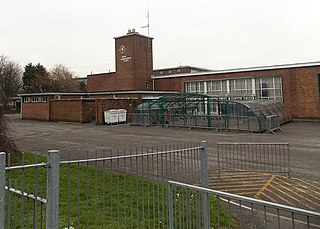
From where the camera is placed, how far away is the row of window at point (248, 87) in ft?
101

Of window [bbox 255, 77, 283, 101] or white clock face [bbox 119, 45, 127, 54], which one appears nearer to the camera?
window [bbox 255, 77, 283, 101]

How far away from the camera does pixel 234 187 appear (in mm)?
7039

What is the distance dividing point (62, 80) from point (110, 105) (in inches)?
1240

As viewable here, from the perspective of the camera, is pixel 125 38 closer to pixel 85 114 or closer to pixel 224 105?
pixel 85 114

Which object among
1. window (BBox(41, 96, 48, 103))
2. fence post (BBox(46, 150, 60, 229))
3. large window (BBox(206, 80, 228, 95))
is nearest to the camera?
fence post (BBox(46, 150, 60, 229))

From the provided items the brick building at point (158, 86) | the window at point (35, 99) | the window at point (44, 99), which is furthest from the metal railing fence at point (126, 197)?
the window at point (35, 99)

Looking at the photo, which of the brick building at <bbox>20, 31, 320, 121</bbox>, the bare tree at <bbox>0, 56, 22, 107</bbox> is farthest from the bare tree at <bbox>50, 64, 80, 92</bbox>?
the brick building at <bbox>20, 31, 320, 121</bbox>

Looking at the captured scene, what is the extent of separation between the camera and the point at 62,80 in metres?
57.3

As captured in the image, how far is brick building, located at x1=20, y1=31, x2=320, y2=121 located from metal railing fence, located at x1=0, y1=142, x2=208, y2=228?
22.0 m

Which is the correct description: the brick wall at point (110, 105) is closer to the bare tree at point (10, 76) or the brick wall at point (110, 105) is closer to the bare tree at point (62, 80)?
the bare tree at point (62, 80)

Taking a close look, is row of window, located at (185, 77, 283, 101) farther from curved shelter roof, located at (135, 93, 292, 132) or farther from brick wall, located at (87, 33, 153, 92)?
brick wall, located at (87, 33, 153, 92)

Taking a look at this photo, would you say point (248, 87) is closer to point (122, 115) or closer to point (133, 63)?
point (122, 115)

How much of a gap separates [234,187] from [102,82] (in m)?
40.7

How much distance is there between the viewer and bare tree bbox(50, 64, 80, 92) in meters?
55.0
